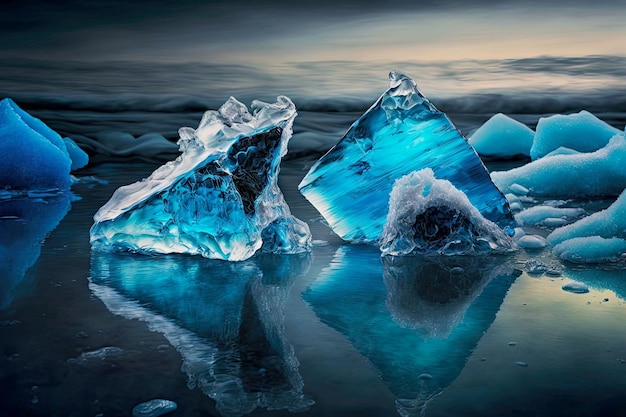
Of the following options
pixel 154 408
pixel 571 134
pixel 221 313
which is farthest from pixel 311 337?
pixel 571 134

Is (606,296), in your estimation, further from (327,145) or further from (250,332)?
(327,145)

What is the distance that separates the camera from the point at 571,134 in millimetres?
8117

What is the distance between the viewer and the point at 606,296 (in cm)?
280

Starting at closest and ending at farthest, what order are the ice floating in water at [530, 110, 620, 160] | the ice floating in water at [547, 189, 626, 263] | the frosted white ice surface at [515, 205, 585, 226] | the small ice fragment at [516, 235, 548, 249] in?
the ice floating in water at [547, 189, 626, 263] → the small ice fragment at [516, 235, 548, 249] → the frosted white ice surface at [515, 205, 585, 226] → the ice floating in water at [530, 110, 620, 160]

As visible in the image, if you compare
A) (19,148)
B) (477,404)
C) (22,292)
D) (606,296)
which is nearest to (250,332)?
(477,404)

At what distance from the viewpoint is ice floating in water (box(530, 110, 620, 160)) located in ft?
26.5

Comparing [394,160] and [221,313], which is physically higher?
[394,160]

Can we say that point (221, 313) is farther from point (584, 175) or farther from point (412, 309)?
point (584, 175)

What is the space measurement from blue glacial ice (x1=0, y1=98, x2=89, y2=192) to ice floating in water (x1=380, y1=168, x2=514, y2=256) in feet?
14.2

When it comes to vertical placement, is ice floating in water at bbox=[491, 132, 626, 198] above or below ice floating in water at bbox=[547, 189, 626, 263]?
below

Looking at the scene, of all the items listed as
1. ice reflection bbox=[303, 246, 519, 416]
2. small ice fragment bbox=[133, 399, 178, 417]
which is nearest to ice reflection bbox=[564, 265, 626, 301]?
ice reflection bbox=[303, 246, 519, 416]

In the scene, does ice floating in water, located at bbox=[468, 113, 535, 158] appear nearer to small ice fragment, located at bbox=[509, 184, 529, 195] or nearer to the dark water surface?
small ice fragment, located at bbox=[509, 184, 529, 195]

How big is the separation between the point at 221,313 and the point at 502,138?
7.54 meters

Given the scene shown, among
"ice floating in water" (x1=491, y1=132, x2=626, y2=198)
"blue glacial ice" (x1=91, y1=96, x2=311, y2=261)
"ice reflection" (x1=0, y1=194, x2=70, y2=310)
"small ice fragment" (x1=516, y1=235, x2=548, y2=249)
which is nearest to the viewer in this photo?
"ice reflection" (x1=0, y1=194, x2=70, y2=310)
